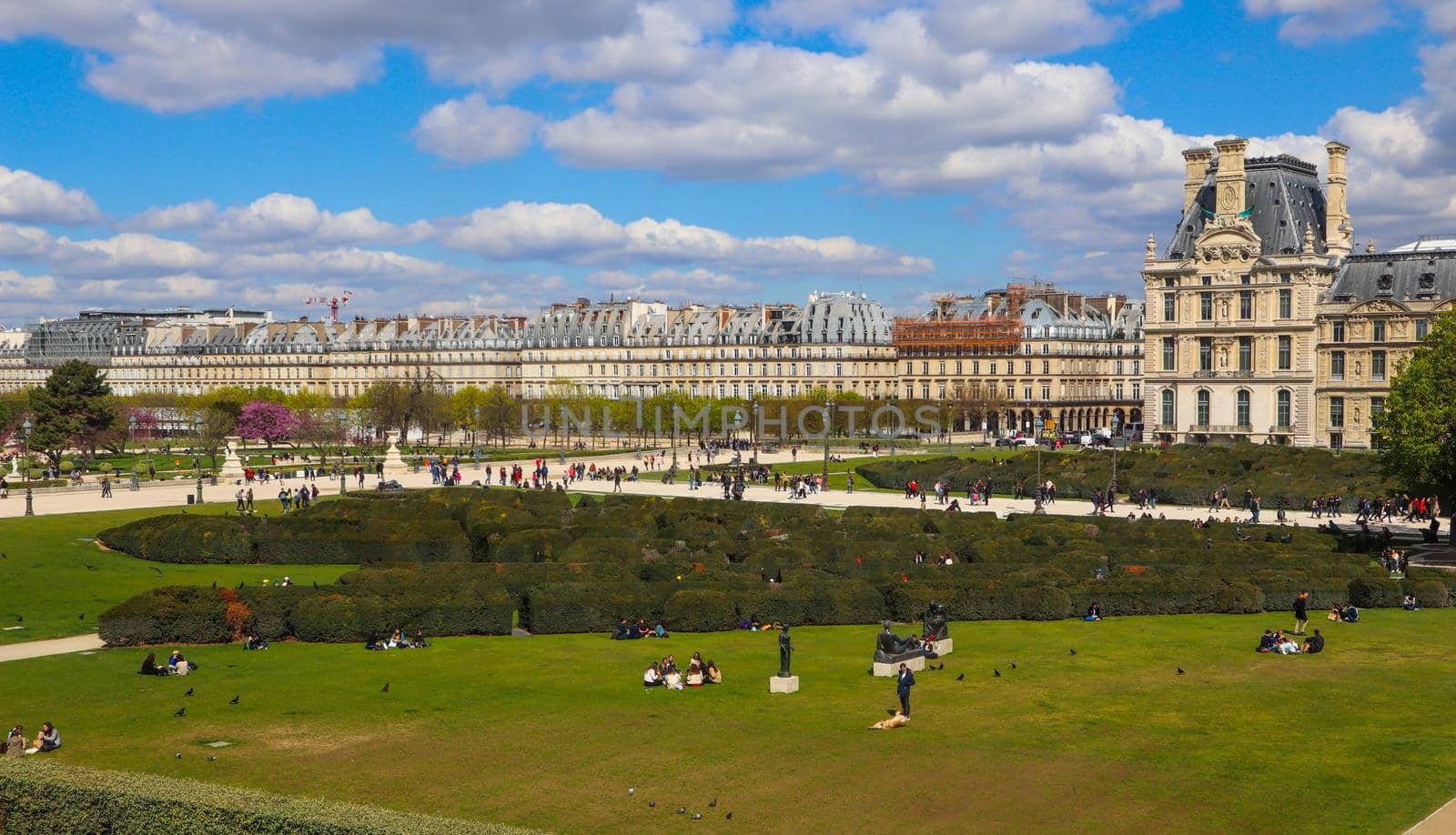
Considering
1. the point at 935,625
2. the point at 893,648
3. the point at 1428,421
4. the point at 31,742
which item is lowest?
the point at 31,742

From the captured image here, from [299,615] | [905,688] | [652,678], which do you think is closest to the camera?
[905,688]

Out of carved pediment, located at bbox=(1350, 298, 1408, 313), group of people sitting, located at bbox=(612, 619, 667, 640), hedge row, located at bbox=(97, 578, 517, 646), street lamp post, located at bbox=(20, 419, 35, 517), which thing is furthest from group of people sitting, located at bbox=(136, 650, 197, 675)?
carved pediment, located at bbox=(1350, 298, 1408, 313)

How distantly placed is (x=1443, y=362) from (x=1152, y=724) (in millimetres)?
35575

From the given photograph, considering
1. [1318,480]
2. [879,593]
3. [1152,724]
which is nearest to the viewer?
[1152,724]

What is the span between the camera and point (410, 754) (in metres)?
27.5

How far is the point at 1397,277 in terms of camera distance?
106875mm

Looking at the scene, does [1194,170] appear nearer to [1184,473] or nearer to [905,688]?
[1184,473]

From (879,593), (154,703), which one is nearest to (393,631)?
→ (154,703)

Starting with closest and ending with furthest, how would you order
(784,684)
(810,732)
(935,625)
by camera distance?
(810,732)
(784,684)
(935,625)

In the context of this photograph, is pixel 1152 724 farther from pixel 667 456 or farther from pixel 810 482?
pixel 667 456

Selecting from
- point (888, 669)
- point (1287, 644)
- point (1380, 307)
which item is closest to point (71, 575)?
point (888, 669)

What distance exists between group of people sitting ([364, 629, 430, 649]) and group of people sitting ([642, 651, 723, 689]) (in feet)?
26.4

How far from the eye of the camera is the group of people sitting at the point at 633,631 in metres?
40.2

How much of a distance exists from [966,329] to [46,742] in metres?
145
